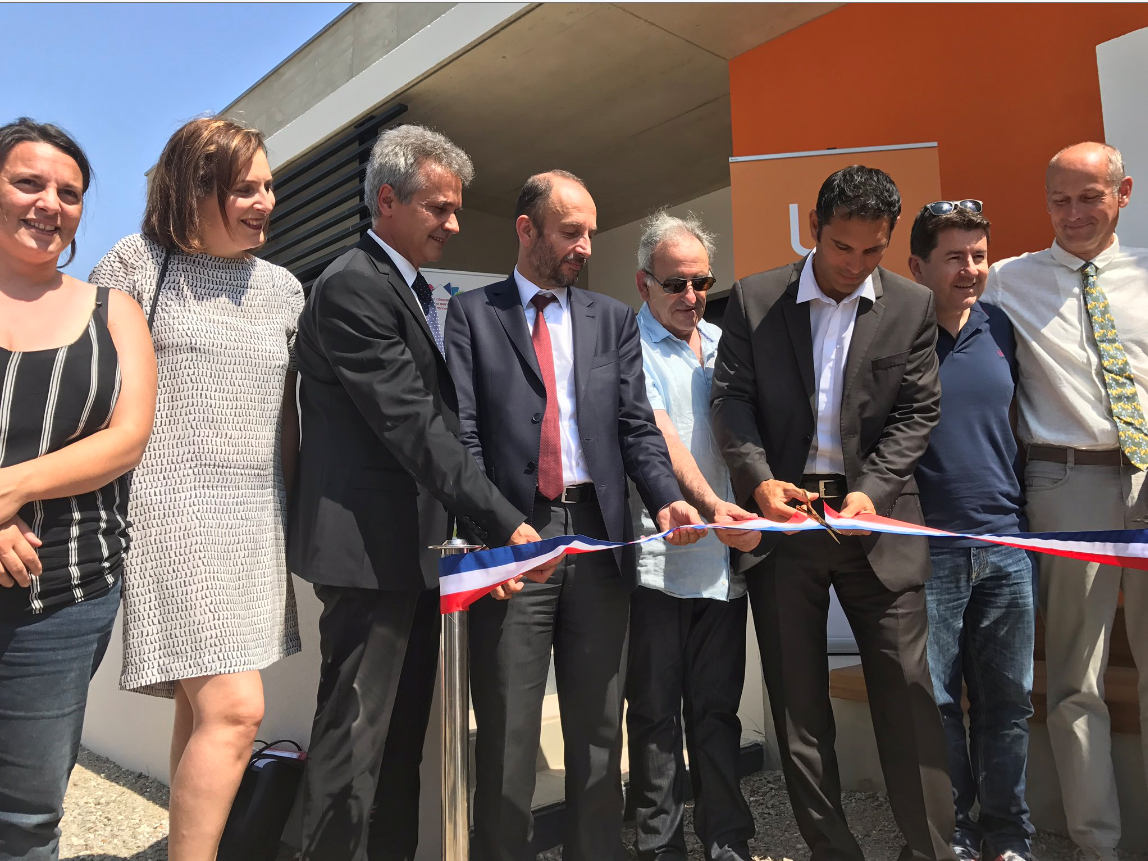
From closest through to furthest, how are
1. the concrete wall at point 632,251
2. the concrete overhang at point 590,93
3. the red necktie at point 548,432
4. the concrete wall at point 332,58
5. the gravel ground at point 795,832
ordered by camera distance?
the red necktie at point 548,432 < the gravel ground at point 795,832 < the concrete overhang at point 590,93 < the concrete wall at point 332,58 < the concrete wall at point 632,251

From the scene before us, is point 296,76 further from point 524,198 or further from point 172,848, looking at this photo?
point 172,848

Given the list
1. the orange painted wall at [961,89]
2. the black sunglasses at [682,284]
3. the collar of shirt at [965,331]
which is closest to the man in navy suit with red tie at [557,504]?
the black sunglasses at [682,284]

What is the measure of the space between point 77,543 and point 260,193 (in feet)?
3.42

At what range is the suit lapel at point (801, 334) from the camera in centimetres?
278

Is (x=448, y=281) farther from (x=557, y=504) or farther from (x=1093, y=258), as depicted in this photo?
(x=1093, y=258)

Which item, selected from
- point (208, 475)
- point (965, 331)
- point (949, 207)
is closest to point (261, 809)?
point (208, 475)

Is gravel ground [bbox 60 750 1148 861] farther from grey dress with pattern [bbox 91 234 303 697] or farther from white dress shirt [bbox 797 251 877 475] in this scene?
white dress shirt [bbox 797 251 877 475]

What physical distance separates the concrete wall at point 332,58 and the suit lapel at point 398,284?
16.6 feet

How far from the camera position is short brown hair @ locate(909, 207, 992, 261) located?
305 centimetres

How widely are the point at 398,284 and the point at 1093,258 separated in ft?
7.85

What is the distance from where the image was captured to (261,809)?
2.93 meters

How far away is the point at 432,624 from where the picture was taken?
2.63m

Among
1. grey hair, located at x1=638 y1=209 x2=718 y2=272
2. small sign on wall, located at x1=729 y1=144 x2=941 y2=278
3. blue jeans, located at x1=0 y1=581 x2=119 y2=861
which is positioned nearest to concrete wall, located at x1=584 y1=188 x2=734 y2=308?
small sign on wall, located at x1=729 y1=144 x2=941 y2=278

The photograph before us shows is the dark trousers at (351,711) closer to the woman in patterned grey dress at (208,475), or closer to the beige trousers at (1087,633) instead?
the woman in patterned grey dress at (208,475)
